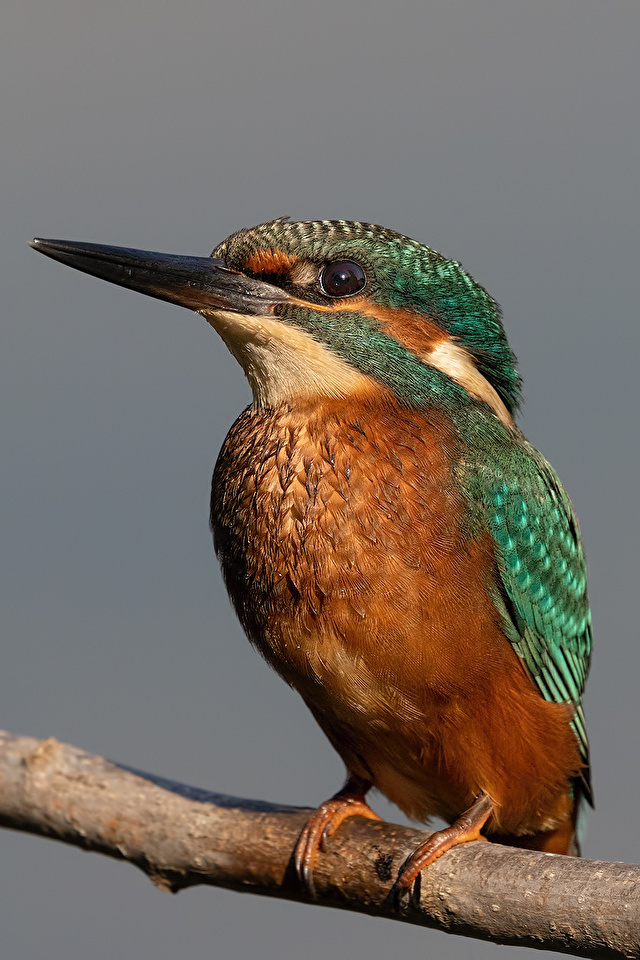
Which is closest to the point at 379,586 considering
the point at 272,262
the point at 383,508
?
the point at 383,508

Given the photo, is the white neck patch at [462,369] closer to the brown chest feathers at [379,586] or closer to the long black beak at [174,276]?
the brown chest feathers at [379,586]

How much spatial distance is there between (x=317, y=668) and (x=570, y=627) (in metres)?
0.94

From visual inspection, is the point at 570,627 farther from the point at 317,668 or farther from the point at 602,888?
the point at 602,888

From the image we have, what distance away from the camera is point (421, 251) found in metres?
3.20

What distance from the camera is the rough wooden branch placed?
240 cm

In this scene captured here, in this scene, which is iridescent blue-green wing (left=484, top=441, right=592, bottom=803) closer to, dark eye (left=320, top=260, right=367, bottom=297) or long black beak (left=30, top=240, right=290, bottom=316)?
dark eye (left=320, top=260, right=367, bottom=297)

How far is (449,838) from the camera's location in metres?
3.02

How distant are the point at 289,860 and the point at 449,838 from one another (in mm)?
523

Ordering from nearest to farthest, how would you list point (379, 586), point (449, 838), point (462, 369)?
point (379, 586) < point (449, 838) < point (462, 369)

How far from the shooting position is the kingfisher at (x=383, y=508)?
295 cm

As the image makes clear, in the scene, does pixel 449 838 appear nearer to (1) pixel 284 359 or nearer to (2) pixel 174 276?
(1) pixel 284 359

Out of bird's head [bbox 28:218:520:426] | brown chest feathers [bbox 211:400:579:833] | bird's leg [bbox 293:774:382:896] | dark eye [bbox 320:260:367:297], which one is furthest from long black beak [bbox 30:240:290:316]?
bird's leg [bbox 293:774:382:896]

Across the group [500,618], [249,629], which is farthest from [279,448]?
[500,618]

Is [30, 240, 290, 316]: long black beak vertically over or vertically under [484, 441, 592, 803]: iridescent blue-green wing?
over
